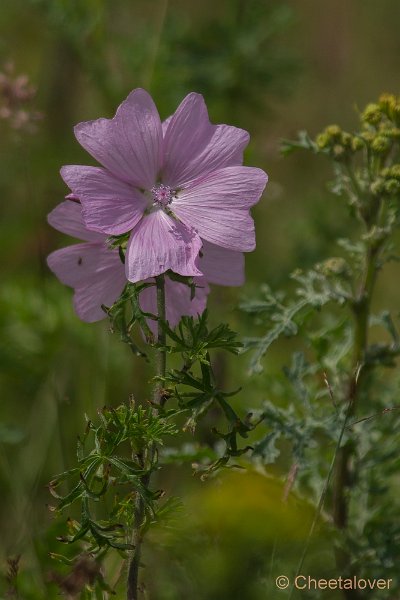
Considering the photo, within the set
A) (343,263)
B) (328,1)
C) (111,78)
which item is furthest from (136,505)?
(328,1)

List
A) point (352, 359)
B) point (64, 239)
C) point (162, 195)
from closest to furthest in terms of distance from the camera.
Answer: point (162, 195)
point (352, 359)
point (64, 239)

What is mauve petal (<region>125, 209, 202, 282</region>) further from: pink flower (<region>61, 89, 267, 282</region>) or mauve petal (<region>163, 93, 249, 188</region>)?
mauve petal (<region>163, 93, 249, 188</region>)
